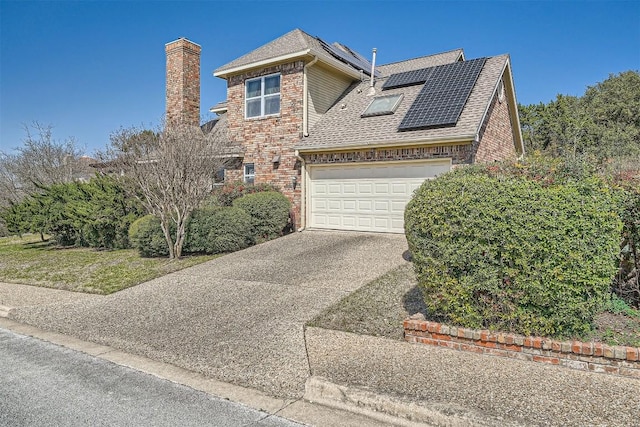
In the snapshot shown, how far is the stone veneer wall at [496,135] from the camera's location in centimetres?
1217

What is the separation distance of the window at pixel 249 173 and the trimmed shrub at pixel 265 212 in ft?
7.02

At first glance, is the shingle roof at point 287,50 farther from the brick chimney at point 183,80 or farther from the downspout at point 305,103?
the brick chimney at point 183,80

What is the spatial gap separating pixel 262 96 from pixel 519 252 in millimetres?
12697

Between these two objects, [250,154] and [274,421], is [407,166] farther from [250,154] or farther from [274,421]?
[274,421]

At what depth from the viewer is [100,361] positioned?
5090 mm

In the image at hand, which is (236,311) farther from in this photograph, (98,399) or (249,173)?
(249,173)

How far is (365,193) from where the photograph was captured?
42.1 ft

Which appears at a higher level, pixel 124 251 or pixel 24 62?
pixel 24 62

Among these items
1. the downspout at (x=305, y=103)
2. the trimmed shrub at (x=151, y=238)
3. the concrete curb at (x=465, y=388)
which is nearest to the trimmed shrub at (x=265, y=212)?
the trimmed shrub at (x=151, y=238)

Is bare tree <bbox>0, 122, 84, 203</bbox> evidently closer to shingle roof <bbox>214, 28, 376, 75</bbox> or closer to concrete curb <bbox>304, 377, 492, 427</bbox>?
shingle roof <bbox>214, 28, 376, 75</bbox>

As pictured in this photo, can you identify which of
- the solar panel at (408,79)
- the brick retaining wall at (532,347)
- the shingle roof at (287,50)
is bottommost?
Answer: the brick retaining wall at (532,347)

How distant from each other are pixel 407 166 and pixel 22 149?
27.1 m

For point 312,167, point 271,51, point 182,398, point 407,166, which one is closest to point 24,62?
point 271,51

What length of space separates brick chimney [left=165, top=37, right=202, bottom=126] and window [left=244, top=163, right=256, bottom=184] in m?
3.34
